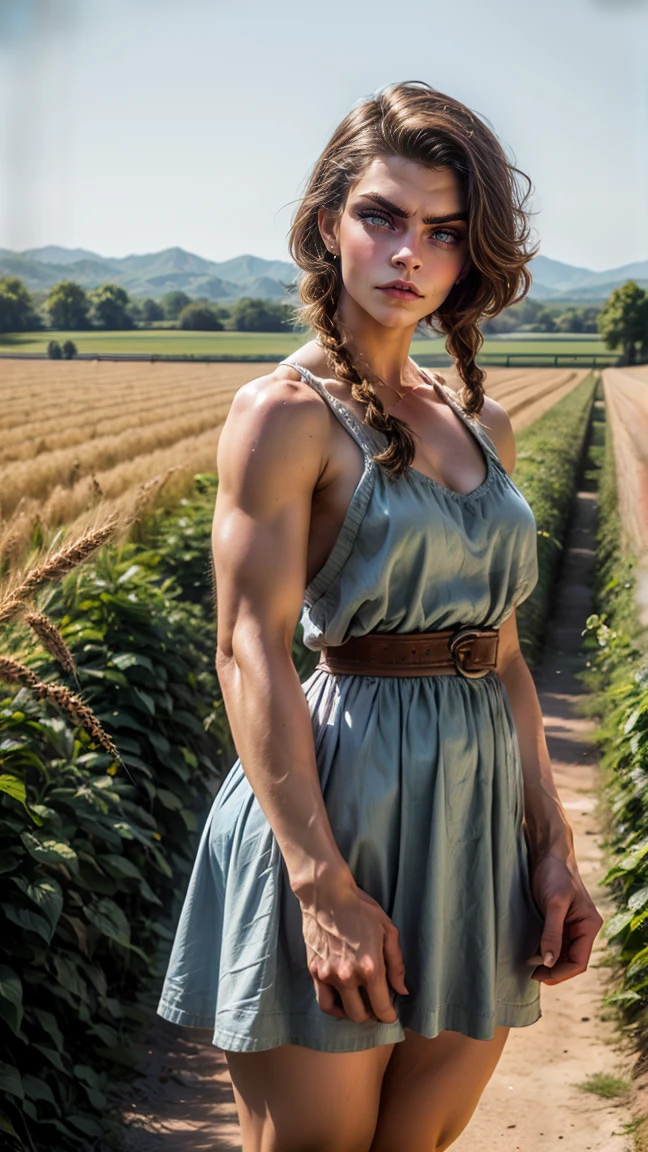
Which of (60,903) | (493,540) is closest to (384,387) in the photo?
(493,540)

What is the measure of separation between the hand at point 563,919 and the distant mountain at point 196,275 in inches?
148

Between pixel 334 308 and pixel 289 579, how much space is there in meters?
0.45

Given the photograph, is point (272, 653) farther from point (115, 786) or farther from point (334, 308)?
point (115, 786)

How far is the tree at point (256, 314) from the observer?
23.9 ft

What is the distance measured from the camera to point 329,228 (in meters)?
1.62

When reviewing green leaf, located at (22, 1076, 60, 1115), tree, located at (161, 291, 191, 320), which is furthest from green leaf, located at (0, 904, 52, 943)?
Result: tree, located at (161, 291, 191, 320)

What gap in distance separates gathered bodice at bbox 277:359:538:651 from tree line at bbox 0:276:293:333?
2820mm

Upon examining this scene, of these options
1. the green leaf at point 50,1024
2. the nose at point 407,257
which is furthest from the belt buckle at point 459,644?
the green leaf at point 50,1024

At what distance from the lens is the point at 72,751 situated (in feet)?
10.9

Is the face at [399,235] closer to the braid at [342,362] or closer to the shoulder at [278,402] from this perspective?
the braid at [342,362]

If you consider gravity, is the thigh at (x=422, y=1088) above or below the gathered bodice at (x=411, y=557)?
below

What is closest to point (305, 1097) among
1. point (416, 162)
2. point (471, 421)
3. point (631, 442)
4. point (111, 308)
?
point (471, 421)

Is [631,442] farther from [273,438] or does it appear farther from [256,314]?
[273,438]

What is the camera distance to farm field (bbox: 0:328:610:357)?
5480mm
